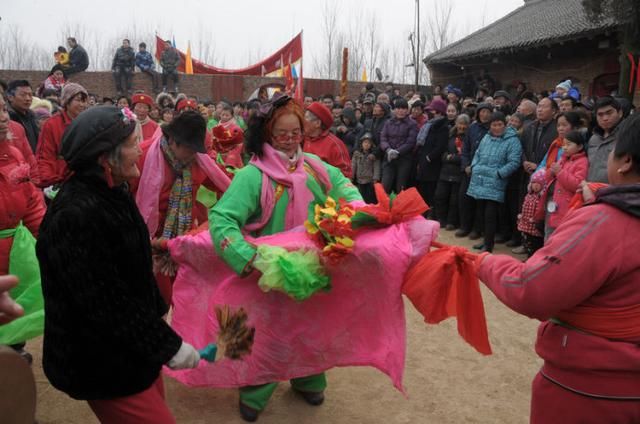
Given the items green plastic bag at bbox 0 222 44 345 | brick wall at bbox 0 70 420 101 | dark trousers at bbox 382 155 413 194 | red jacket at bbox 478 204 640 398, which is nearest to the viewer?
red jacket at bbox 478 204 640 398

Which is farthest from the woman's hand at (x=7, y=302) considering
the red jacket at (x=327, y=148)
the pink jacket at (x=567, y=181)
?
the pink jacket at (x=567, y=181)

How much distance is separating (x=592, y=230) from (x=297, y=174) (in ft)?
5.92

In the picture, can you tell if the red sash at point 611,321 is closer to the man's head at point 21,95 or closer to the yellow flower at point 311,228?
the yellow flower at point 311,228

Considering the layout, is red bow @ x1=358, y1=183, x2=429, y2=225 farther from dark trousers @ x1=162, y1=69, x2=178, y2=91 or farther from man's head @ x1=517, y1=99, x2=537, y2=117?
dark trousers @ x1=162, y1=69, x2=178, y2=91

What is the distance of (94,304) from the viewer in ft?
6.19

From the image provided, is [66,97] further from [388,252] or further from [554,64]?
[554,64]

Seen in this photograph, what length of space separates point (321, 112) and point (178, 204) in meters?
2.63

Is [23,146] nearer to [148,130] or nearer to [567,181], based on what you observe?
[148,130]

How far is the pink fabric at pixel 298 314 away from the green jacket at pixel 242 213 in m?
0.15

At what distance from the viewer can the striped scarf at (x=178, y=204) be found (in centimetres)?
373

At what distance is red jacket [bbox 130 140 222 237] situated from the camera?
3.71 metres

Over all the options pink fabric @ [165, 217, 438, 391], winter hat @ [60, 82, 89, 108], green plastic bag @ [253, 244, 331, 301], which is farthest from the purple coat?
green plastic bag @ [253, 244, 331, 301]

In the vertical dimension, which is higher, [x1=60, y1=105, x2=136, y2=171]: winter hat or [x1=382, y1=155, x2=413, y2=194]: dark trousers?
[x1=60, y1=105, x2=136, y2=171]: winter hat

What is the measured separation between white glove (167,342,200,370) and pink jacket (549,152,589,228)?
15.6 ft
